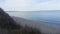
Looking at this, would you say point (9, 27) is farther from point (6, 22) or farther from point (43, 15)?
point (43, 15)

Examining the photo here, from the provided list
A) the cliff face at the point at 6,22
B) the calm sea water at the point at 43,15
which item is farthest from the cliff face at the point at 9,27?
the calm sea water at the point at 43,15

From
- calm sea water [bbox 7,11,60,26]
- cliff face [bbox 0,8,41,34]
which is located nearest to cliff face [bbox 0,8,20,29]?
cliff face [bbox 0,8,41,34]

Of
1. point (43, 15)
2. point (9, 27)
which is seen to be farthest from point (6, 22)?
point (43, 15)

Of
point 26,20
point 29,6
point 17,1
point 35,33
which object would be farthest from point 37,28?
point 17,1

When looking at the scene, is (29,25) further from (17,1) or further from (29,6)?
(17,1)

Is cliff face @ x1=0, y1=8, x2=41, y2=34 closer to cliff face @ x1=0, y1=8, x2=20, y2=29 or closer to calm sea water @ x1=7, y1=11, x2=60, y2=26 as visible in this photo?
cliff face @ x1=0, y1=8, x2=20, y2=29

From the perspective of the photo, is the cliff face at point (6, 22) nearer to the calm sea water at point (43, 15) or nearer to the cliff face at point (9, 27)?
the cliff face at point (9, 27)
